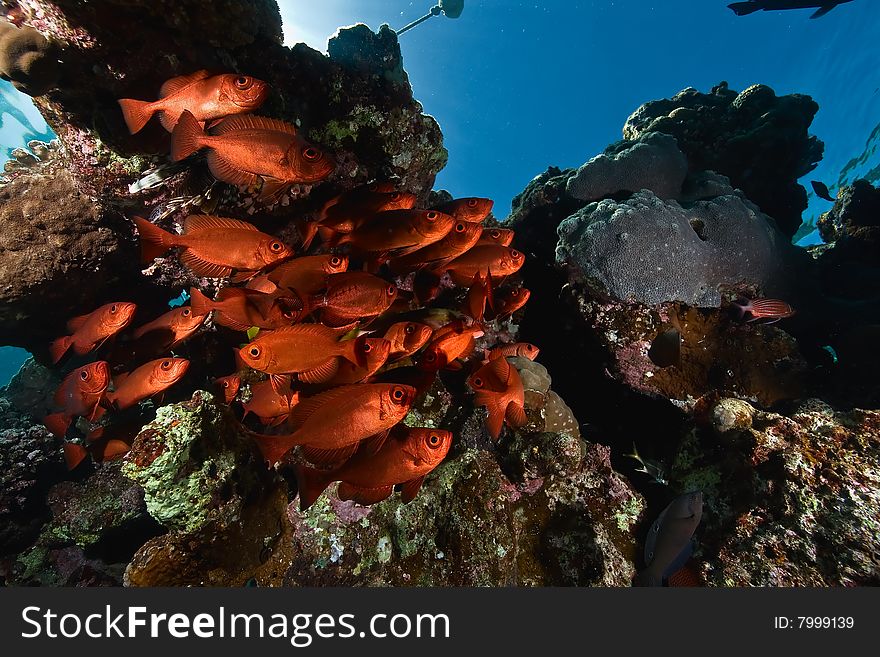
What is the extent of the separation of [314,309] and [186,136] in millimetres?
1226

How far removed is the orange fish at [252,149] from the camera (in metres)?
2.23

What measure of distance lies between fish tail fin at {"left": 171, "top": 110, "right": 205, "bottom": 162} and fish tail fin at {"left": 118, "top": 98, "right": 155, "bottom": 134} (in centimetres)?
49

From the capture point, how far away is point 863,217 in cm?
792

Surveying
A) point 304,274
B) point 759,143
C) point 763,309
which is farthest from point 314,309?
point 759,143

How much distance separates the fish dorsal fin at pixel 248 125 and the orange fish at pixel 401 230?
74 cm

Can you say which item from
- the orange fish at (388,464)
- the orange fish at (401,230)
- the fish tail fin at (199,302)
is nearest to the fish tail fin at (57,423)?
the fish tail fin at (199,302)

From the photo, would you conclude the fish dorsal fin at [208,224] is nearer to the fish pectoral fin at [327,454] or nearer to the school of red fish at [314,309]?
the school of red fish at [314,309]

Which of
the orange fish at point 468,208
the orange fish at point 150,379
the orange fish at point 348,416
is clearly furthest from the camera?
the orange fish at point 468,208

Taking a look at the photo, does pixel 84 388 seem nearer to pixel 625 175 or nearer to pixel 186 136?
pixel 186 136

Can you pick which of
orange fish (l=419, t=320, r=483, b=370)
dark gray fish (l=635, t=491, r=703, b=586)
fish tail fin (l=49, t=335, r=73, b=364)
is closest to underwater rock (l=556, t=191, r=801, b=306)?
dark gray fish (l=635, t=491, r=703, b=586)

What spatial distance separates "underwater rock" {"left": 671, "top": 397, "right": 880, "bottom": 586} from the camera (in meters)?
2.55

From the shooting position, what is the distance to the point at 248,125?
7.61 feet

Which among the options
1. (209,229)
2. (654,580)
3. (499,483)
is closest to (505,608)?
(499,483)

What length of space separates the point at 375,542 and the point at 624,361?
137 inches
